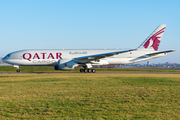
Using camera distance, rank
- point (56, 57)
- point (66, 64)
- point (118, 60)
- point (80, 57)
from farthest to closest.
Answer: point (118, 60) < point (56, 57) < point (80, 57) < point (66, 64)

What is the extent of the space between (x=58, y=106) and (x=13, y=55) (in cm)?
3059

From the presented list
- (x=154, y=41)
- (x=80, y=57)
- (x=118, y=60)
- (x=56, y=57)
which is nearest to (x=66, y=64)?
(x=80, y=57)

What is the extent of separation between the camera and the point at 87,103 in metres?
8.13

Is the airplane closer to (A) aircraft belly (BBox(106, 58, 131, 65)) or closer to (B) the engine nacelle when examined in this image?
(A) aircraft belly (BBox(106, 58, 131, 65))

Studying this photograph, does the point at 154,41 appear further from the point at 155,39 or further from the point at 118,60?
the point at 118,60

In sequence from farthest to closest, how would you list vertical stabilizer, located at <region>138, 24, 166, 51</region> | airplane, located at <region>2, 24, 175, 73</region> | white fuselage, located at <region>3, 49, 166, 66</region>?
vertical stabilizer, located at <region>138, 24, 166, 51</region>, white fuselage, located at <region>3, 49, 166, 66</region>, airplane, located at <region>2, 24, 175, 73</region>

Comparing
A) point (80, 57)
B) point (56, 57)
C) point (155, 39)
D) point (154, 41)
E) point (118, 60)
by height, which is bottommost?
point (118, 60)

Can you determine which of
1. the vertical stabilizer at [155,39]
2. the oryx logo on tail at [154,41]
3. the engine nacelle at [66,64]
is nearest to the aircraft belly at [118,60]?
the vertical stabilizer at [155,39]

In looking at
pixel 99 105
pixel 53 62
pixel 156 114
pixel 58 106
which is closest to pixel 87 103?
pixel 99 105

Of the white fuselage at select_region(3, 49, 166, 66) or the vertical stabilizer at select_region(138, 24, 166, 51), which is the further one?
the vertical stabilizer at select_region(138, 24, 166, 51)

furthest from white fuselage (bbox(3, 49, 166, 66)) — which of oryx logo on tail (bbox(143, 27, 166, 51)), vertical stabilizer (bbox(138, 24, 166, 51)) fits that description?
oryx logo on tail (bbox(143, 27, 166, 51))

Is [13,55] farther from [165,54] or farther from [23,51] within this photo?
[165,54]

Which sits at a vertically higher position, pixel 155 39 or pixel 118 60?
pixel 155 39

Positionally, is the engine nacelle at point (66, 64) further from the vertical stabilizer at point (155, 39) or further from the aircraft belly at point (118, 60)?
the vertical stabilizer at point (155, 39)
